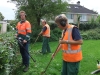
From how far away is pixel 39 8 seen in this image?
79.2 feet

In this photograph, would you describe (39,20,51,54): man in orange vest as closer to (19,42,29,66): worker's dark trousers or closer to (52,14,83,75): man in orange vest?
(19,42,29,66): worker's dark trousers

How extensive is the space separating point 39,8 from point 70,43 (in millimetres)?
19719

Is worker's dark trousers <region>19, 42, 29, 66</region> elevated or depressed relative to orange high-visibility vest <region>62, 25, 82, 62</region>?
depressed

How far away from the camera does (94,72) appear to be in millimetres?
7734

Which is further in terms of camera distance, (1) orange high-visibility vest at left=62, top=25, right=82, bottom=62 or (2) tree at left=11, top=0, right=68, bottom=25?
(2) tree at left=11, top=0, right=68, bottom=25

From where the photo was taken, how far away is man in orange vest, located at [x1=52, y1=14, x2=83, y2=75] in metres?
4.70

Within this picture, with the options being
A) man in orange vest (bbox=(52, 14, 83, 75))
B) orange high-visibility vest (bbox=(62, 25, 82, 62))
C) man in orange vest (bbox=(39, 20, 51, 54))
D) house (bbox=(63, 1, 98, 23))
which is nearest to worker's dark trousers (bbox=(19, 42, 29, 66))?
man in orange vest (bbox=(52, 14, 83, 75))

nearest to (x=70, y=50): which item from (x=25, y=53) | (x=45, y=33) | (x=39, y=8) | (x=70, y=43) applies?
(x=70, y=43)

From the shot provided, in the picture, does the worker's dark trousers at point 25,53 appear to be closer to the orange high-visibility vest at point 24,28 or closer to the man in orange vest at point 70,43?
the orange high-visibility vest at point 24,28

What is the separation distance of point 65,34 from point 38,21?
2071cm

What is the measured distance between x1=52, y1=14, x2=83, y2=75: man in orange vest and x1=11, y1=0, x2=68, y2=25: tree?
19438 mm

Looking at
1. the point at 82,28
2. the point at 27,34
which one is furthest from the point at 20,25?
the point at 82,28

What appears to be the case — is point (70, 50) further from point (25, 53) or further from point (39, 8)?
point (39, 8)

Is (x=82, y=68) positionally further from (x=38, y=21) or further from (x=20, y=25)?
(x=38, y=21)
